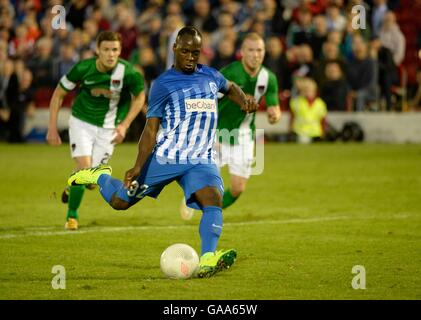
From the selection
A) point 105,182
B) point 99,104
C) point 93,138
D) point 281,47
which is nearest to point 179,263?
point 105,182

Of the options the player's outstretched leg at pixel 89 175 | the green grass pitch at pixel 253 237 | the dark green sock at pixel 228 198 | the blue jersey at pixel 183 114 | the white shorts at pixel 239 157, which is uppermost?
the blue jersey at pixel 183 114

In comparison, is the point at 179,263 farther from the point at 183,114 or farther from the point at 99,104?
the point at 99,104

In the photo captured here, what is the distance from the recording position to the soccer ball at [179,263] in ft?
28.9

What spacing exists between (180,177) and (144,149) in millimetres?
482

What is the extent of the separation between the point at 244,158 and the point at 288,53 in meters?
12.1

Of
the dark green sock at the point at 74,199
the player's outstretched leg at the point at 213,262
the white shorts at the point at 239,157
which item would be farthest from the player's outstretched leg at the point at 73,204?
the player's outstretched leg at the point at 213,262

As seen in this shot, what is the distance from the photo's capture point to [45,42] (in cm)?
2606

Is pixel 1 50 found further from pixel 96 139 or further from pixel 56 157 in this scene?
pixel 96 139

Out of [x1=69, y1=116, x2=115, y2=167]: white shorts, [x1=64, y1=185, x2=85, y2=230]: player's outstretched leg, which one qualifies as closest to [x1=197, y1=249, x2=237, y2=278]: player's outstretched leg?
[x1=64, y1=185, x2=85, y2=230]: player's outstretched leg

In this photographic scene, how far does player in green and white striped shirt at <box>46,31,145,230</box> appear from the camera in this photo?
12.3 meters

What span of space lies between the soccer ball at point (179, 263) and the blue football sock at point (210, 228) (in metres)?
0.17

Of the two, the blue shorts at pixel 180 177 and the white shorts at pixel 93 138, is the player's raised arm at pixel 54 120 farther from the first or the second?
the blue shorts at pixel 180 177

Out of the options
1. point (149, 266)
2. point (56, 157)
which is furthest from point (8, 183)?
point (149, 266)
